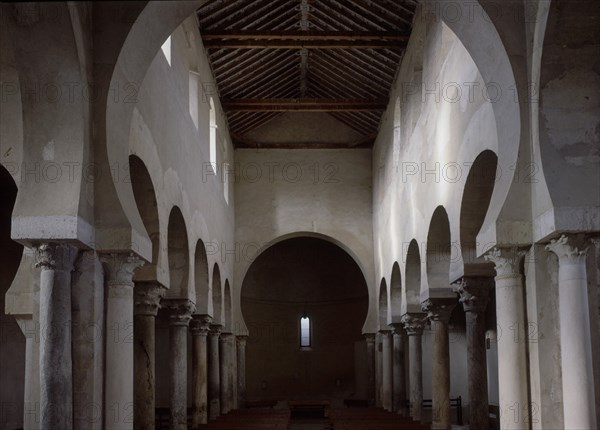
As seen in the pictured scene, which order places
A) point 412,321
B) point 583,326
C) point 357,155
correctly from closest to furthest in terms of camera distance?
point 583,326, point 412,321, point 357,155

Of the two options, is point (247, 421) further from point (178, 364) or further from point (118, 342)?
point (118, 342)

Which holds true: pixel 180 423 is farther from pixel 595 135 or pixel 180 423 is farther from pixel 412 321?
pixel 595 135

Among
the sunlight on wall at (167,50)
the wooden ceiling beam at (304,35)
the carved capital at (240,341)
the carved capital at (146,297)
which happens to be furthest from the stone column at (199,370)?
the carved capital at (240,341)

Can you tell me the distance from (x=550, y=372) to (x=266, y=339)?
27683 millimetres

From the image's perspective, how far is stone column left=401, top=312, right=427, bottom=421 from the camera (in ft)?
66.3

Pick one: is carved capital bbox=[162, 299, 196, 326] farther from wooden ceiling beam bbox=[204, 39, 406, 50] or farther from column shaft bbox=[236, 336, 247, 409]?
column shaft bbox=[236, 336, 247, 409]

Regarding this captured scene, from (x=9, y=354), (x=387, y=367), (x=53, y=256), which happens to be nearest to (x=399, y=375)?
(x=387, y=367)

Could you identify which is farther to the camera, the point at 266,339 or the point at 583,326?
the point at 266,339

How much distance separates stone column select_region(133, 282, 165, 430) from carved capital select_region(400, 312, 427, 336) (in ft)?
26.5

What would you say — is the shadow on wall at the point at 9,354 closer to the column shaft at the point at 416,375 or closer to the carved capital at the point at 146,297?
the carved capital at the point at 146,297

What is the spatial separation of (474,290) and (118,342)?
6333 millimetres

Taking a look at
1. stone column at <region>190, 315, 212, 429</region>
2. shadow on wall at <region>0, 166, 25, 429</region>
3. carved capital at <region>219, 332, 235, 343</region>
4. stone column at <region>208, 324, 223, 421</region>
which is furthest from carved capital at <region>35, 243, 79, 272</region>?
carved capital at <region>219, 332, 235, 343</region>

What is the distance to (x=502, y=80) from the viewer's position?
9.53 metres

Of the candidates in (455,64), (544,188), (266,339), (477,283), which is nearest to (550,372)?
(544,188)
